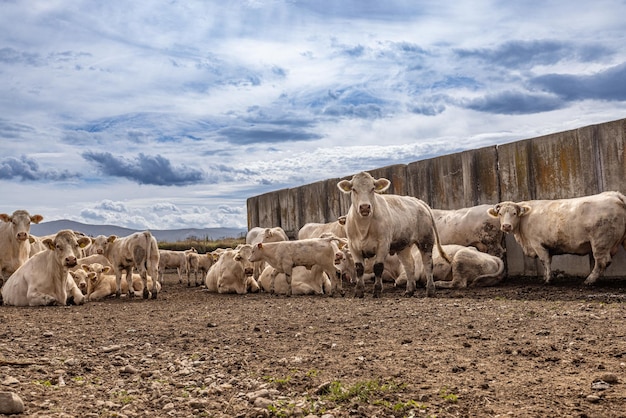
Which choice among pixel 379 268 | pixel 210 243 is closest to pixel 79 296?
pixel 379 268

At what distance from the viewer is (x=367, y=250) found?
467 inches

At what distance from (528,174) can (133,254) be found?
353 inches

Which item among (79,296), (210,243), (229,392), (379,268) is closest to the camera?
(229,392)

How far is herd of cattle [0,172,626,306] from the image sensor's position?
1198 cm

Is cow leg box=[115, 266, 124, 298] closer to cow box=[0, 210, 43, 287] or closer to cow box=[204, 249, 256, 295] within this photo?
cow box=[0, 210, 43, 287]

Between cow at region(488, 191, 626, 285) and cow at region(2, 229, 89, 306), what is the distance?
28.3 ft

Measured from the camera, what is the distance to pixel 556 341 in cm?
592

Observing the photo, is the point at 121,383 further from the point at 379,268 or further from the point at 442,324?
the point at 379,268

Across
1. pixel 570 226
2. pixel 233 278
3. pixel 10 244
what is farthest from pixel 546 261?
pixel 10 244

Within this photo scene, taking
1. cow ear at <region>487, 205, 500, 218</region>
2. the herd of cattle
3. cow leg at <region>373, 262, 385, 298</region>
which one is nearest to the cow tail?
the herd of cattle

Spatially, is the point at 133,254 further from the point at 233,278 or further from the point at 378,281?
the point at 378,281

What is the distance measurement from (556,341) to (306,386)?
2.51 meters

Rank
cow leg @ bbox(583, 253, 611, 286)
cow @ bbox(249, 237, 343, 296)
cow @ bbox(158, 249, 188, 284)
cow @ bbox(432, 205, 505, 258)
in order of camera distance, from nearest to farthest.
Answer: cow leg @ bbox(583, 253, 611, 286)
cow @ bbox(249, 237, 343, 296)
cow @ bbox(432, 205, 505, 258)
cow @ bbox(158, 249, 188, 284)

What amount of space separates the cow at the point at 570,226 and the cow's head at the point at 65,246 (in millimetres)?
8518
